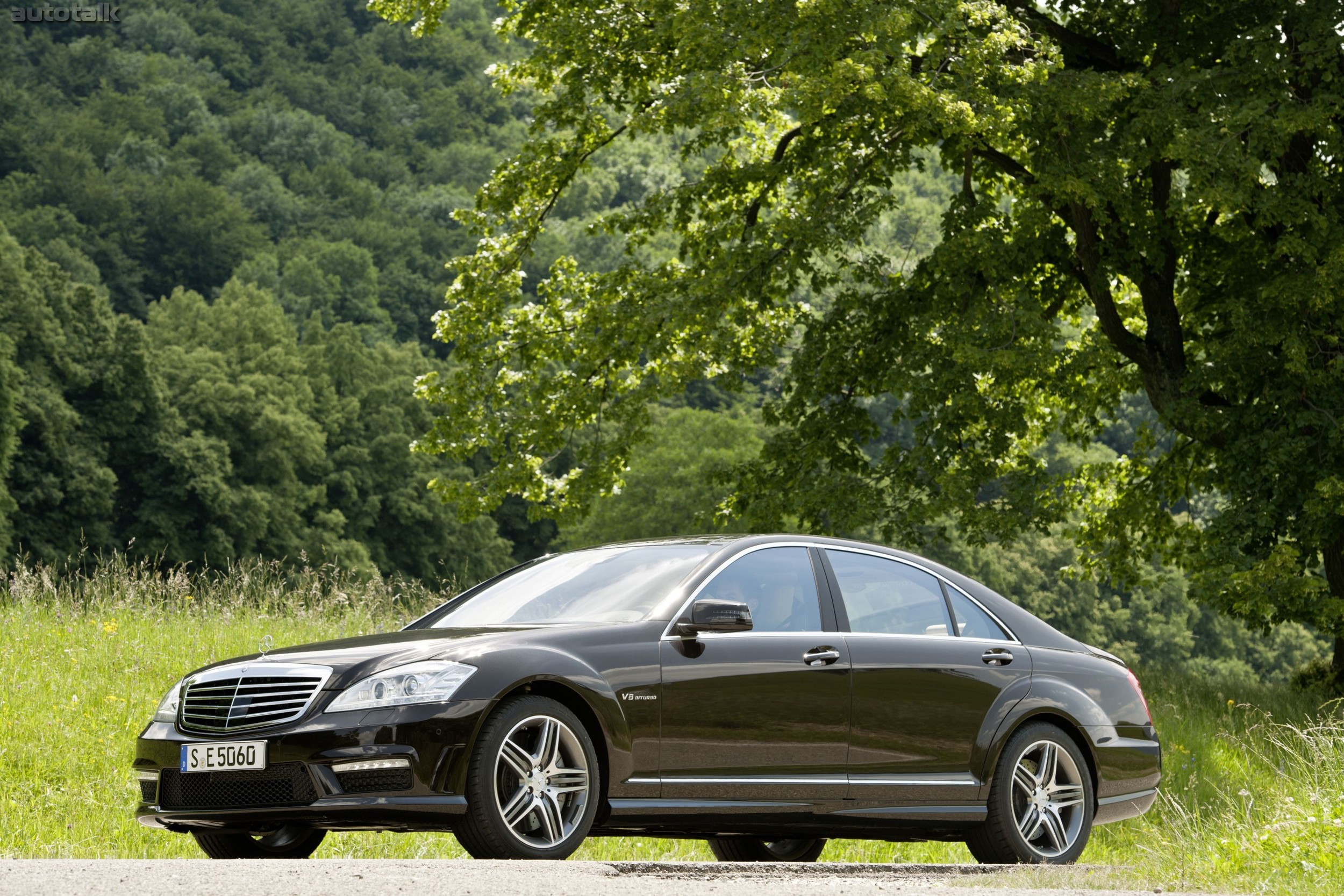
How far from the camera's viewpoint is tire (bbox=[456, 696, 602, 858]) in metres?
6.28

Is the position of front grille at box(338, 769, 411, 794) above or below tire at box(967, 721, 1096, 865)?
above

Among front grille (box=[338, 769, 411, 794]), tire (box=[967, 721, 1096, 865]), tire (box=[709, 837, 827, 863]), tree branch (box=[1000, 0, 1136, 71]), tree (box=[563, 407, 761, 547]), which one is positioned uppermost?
tree branch (box=[1000, 0, 1136, 71])

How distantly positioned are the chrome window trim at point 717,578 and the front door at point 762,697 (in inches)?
0.4

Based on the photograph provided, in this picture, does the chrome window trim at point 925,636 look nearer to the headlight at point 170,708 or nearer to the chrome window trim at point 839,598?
the chrome window trim at point 839,598

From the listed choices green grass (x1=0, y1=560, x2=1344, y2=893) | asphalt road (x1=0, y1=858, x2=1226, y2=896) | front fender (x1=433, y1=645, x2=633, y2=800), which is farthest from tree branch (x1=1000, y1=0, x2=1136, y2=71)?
front fender (x1=433, y1=645, x2=633, y2=800)

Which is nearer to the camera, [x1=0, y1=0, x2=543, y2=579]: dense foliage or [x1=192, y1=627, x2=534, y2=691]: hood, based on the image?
[x1=192, y1=627, x2=534, y2=691]: hood

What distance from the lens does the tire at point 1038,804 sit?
8.00 metres

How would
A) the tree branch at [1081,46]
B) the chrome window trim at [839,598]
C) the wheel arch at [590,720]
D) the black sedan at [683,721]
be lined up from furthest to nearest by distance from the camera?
the tree branch at [1081,46] → the chrome window trim at [839,598] → the wheel arch at [590,720] → the black sedan at [683,721]

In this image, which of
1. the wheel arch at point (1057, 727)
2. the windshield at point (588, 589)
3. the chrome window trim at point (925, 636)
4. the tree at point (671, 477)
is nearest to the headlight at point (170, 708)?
the windshield at point (588, 589)

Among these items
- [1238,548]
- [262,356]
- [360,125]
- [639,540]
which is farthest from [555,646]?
[360,125]

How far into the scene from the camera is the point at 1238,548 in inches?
672

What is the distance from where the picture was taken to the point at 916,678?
779 centimetres

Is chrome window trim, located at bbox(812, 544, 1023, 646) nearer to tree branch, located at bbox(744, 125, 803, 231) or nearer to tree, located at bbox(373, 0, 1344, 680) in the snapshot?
tree, located at bbox(373, 0, 1344, 680)

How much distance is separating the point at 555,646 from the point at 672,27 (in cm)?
1287
